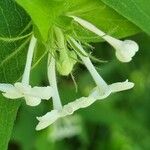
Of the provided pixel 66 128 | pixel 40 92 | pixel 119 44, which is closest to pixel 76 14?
pixel 119 44

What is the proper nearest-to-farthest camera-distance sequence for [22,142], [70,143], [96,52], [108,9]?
[108,9], [22,142], [96,52], [70,143]

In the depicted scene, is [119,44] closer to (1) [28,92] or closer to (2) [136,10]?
(2) [136,10]

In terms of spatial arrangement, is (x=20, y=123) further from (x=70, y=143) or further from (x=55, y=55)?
(x=55, y=55)

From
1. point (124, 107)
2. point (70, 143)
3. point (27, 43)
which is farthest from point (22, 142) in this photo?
point (27, 43)

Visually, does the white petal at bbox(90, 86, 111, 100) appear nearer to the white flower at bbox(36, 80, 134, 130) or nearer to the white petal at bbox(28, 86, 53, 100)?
the white flower at bbox(36, 80, 134, 130)

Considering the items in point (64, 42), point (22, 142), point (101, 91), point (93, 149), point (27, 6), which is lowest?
point (93, 149)

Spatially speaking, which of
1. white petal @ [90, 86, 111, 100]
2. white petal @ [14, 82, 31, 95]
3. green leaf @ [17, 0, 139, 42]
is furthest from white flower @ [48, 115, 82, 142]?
white petal @ [14, 82, 31, 95]

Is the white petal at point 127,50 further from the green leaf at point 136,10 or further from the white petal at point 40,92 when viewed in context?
the white petal at point 40,92
